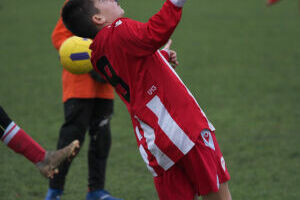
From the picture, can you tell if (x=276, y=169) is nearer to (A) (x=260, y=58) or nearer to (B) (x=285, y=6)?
(A) (x=260, y=58)

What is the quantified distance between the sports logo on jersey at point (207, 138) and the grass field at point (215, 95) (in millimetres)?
1784

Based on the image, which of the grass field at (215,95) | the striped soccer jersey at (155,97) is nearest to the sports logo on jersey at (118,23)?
the striped soccer jersey at (155,97)

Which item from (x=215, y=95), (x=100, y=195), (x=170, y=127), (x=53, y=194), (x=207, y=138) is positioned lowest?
(x=215, y=95)

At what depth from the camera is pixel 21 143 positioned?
309 centimetres

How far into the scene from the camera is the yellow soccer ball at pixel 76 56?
3.87m

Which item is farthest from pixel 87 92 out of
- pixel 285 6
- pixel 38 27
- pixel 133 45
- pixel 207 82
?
pixel 285 6

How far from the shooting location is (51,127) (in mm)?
6613

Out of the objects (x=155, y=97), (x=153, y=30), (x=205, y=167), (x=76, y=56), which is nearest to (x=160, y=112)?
(x=155, y=97)

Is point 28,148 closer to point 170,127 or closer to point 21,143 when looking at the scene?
point 21,143

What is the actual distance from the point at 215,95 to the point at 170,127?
5250 mm

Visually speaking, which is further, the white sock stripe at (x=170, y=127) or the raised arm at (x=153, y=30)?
the white sock stripe at (x=170, y=127)

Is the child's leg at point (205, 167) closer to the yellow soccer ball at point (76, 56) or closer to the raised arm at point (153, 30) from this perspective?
the raised arm at point (153, 30)

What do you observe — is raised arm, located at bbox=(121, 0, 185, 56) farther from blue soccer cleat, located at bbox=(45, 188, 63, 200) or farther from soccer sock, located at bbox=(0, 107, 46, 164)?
blue soccer cleat, located at bbox=(45, 188, 63, 200)

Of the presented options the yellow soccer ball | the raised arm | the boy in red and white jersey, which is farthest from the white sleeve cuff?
the yellow soccer ball
